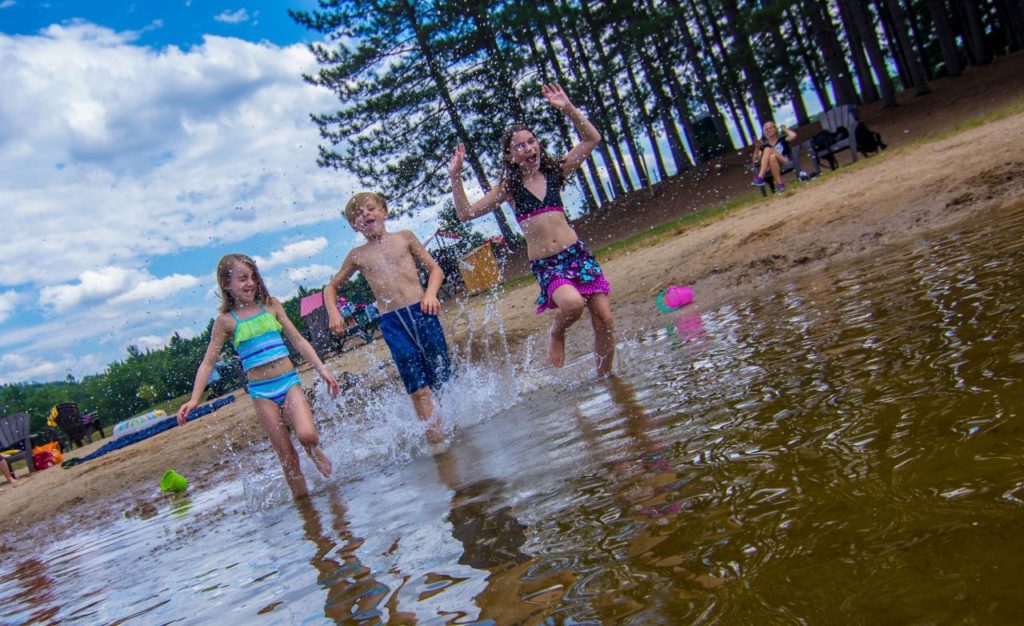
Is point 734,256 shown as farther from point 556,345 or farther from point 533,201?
point 533,201

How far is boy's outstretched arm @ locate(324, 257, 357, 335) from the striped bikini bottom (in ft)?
1.46

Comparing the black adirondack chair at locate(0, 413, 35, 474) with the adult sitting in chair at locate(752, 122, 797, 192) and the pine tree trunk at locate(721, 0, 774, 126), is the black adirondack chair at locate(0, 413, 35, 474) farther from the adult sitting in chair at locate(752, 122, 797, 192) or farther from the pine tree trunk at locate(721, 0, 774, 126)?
the pine tree trunk at locate(721, 0, 774, 126)

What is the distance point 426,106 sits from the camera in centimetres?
2373

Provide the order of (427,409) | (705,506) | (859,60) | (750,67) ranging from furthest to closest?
1. (859,60)
2. (750,67)
3. (427,409)
4. (705,506)

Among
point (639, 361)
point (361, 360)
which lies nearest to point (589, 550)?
point (639, 361)

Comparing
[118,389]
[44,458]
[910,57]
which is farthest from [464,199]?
[118,389]

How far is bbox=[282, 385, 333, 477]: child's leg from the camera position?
4902 millimetres

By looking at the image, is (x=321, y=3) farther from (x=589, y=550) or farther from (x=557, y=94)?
(x=589, y=550)

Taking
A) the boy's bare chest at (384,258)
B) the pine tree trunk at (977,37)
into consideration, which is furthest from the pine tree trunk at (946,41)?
the boy's bare chest at (384,258)

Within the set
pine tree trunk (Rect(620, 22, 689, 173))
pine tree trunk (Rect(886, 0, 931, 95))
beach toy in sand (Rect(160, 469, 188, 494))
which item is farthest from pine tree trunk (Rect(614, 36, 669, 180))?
beach toy in sand (Rect(160, 469, 188, 494))

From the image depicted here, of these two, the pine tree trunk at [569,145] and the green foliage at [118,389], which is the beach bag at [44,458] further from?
the green foliage at [118,389]

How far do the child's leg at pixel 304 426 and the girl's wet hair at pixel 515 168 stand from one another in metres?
2.10

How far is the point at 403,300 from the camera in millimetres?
5430

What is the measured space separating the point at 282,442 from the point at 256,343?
0.71 meters
